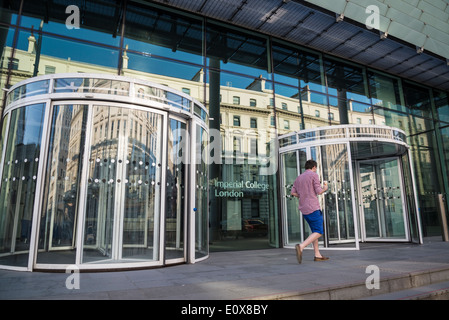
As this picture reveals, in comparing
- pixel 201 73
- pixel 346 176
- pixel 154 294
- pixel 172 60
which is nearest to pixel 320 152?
pixel 346 176

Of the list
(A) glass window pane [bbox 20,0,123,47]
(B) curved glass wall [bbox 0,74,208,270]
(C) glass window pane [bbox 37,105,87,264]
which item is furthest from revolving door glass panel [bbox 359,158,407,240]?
(A) glass window pane [bbox 20,0,123,47]

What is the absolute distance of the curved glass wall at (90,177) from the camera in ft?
16.9

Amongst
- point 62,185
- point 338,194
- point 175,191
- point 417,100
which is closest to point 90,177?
point 62,185

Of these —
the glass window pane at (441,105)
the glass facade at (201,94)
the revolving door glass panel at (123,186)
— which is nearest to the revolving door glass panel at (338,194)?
the glass facade at (201,94)

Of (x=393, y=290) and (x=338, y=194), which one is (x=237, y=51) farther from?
(x=393, y=290)

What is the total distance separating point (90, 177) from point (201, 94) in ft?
16.8

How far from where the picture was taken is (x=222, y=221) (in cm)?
900

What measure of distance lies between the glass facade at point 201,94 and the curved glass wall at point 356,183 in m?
0.28

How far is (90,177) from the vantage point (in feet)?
17.9

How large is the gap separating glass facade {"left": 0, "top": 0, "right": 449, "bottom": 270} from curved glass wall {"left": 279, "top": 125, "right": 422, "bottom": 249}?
0.28 meters

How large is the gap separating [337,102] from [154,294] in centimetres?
1129

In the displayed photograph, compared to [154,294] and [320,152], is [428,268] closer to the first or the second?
[154,294]

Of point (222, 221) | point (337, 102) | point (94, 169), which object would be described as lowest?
point (222, 221)

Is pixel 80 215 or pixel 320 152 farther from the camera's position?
pixel 320 152
